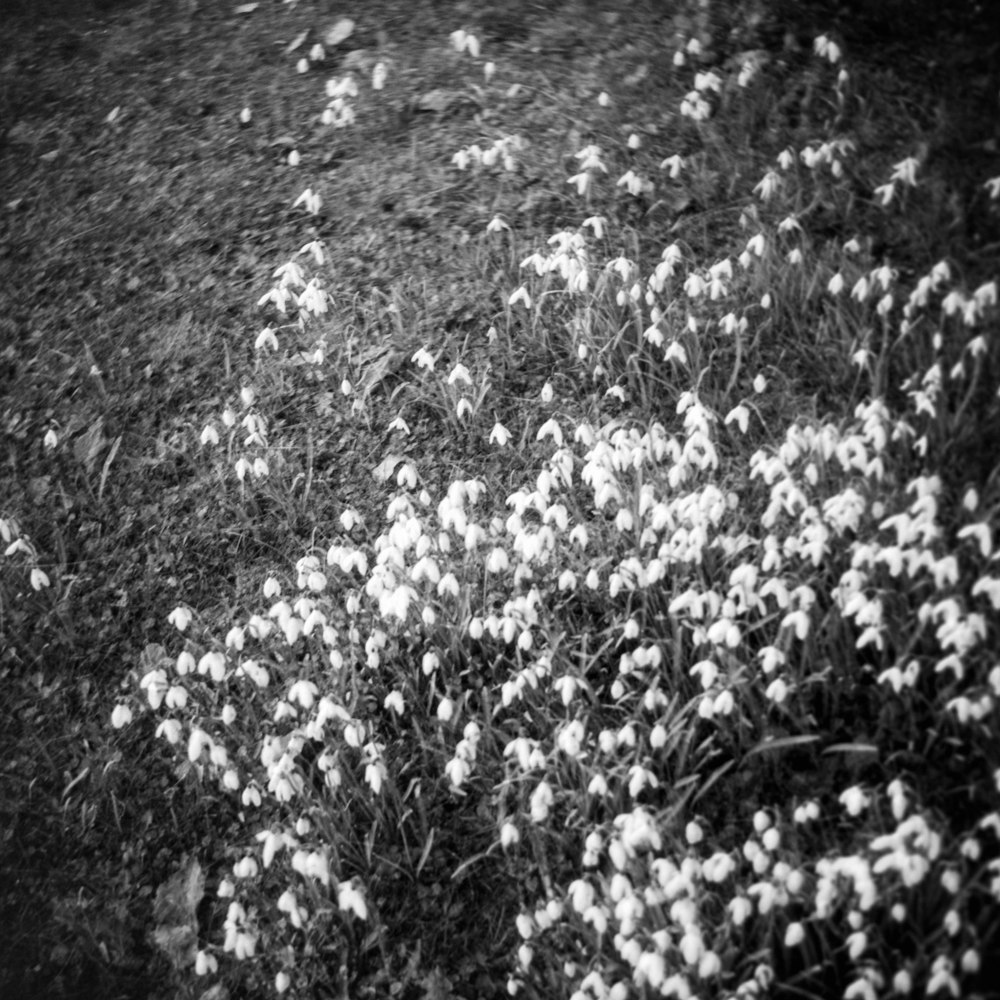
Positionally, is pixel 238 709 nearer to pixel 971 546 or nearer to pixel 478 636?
pixel 478 636

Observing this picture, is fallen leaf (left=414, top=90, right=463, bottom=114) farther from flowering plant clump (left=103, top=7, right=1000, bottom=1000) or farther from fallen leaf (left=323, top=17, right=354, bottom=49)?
flowering plant clump (left=103, top=7, right=1000, bottom=1000)

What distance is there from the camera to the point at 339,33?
5.69 m

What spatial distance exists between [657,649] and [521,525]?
2.28 ft

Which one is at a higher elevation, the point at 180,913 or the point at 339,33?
the point at 339,33

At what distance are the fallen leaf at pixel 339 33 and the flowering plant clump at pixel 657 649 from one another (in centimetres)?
248

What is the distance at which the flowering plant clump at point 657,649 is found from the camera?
2410 mm

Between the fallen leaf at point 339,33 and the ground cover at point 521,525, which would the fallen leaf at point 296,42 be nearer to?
the fallen leaf at point 339,33

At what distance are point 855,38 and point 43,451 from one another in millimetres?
4224

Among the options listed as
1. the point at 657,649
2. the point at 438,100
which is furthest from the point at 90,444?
the point at 657,649

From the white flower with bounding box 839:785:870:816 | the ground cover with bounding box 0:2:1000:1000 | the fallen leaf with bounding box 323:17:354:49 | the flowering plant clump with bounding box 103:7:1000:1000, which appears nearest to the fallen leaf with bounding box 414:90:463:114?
the ground cover with bounding box 0:2:1000:1000

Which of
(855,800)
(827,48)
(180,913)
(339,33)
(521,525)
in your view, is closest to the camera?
(855,800)

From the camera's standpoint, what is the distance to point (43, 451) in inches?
170

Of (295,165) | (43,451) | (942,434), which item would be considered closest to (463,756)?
(942,434)

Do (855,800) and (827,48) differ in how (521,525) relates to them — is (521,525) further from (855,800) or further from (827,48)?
(827,48)
